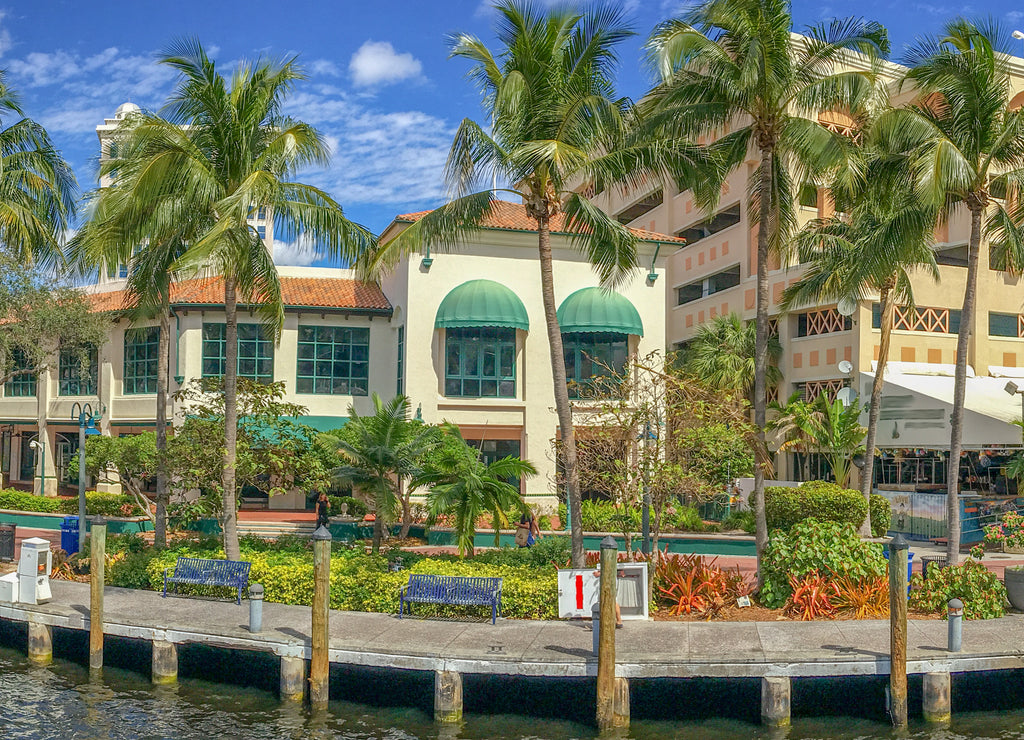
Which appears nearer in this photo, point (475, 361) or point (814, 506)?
point (814, 506)

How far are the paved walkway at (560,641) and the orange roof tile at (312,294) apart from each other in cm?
1632

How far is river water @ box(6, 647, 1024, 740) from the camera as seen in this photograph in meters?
14.1

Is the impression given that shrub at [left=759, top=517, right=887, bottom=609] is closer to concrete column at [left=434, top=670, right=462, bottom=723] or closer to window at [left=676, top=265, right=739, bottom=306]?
concrete column at [left=434, top=670, right=462, bottom=723]

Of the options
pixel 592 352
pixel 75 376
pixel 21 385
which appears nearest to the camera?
pixel 592 352

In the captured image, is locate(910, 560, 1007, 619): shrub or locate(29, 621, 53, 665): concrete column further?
locate(29, 621, 53, 665): concrete column

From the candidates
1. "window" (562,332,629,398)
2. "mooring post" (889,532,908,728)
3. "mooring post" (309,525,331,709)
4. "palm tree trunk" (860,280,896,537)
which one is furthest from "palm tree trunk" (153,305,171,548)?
"palm tree trunk" (860,280,896,537)

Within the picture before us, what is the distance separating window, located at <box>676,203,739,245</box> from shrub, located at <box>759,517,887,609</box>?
2803 centimetres

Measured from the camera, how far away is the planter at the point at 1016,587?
17703 millimetres

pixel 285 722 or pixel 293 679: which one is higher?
pixel 293 679

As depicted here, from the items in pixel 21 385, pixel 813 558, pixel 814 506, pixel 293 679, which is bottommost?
pixel 293 679

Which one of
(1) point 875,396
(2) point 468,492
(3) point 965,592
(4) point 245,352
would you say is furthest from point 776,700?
(4) point 245,352

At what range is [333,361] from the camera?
3444 centimetres

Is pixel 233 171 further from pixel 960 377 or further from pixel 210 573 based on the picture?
pixel 960 377

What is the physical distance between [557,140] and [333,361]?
61.8 feet
